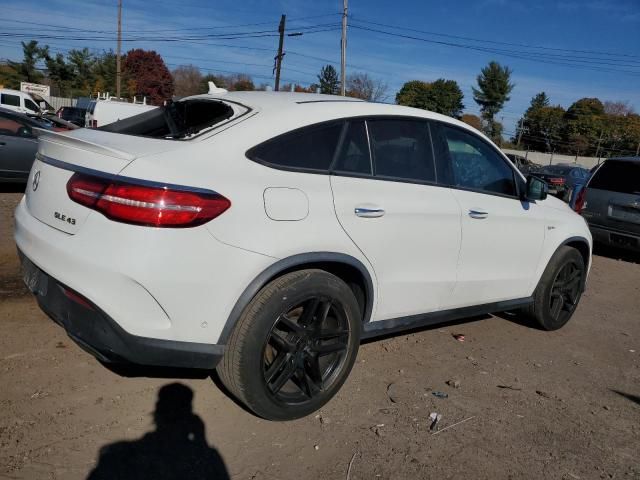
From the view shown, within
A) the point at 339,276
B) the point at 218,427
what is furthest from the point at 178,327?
the point at 339,276

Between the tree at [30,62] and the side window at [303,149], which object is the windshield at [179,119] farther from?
the tree at [30,62]

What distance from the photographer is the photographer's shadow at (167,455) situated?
2.46m

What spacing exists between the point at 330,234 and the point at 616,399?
243cm

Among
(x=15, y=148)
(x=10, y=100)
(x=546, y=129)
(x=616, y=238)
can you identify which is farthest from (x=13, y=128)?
(x=546, y=129)

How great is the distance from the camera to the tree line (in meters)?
67.6

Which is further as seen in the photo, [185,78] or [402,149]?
[185,78]

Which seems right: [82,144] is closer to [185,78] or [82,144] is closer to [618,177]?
[618,177]

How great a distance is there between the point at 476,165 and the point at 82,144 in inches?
107

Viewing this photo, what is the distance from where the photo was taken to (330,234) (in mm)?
2867

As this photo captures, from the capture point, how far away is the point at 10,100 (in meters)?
28.7

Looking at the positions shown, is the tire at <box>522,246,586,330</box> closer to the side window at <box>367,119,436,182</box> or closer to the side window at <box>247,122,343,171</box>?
the side window at <box>367,119,436,182</box>

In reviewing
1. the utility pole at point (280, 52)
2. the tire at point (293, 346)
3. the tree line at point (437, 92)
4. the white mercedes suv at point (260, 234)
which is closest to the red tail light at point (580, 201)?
the white mercedes suv at point (260, 234)

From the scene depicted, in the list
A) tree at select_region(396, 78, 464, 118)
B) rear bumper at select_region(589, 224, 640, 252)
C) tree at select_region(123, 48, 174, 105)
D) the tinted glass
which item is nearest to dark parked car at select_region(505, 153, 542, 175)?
rear bumper at select_region(589, 224, 640, 252)

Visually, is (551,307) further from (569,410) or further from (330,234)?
(330,234)
